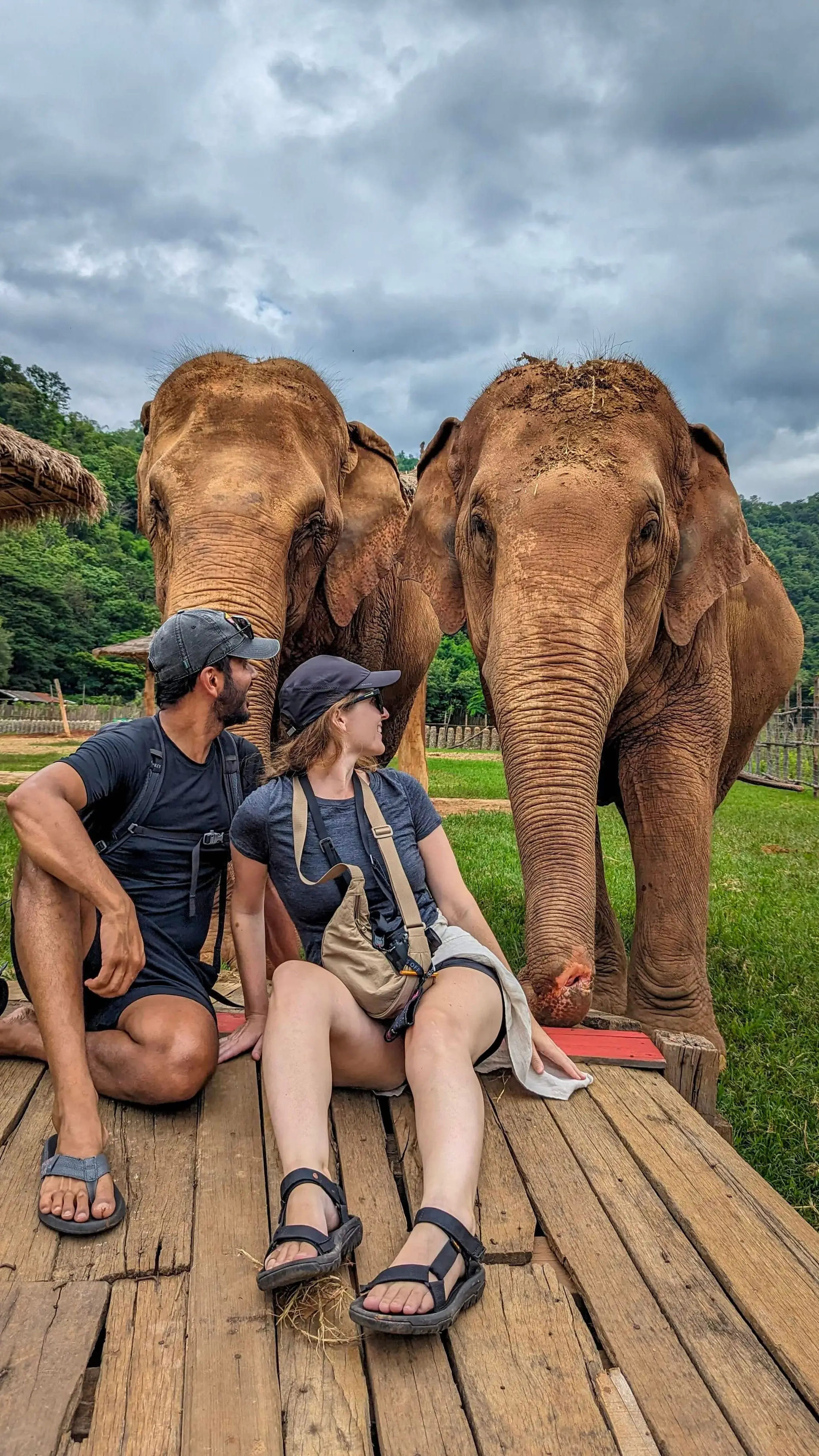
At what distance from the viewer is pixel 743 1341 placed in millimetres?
2041

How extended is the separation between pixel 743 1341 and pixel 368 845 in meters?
1.49

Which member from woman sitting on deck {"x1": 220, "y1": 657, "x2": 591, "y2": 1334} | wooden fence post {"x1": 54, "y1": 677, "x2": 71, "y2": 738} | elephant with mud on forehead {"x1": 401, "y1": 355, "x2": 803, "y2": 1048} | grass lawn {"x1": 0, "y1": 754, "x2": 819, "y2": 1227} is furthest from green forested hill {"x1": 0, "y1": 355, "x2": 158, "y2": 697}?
woman sitting on deck {"x1": 220, "y1": 657, "x2": 591, "y2": 1334}

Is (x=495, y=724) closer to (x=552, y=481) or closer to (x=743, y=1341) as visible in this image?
(x=552, y=481)

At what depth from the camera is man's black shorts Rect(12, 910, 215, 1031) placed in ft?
9.79

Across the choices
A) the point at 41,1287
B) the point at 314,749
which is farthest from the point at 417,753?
the point at 41,1287

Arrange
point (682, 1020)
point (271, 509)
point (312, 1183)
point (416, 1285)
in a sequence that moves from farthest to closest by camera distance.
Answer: point (271, 509), point (682, 1020), point (312, 1183), point (416, 1285)

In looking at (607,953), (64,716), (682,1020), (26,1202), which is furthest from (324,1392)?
(64,716)

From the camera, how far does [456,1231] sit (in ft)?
7.11

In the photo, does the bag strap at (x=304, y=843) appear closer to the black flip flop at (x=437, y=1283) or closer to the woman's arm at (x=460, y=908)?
the woman's arm at (x=460, y=908)

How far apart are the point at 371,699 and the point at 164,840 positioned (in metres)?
→ 0.76

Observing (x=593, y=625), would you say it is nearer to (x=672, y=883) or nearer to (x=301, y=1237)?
(x=672, y=883)

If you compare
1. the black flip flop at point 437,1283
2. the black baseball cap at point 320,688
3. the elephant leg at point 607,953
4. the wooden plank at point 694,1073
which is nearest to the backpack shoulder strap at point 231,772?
the black baseball cap at point 320,688

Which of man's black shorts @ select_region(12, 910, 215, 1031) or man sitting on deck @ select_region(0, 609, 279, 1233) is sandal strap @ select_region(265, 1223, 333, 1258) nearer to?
man sitting on deck @ select_region(0, 609, 279, 1233)

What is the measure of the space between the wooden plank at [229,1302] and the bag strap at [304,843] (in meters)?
0.67
